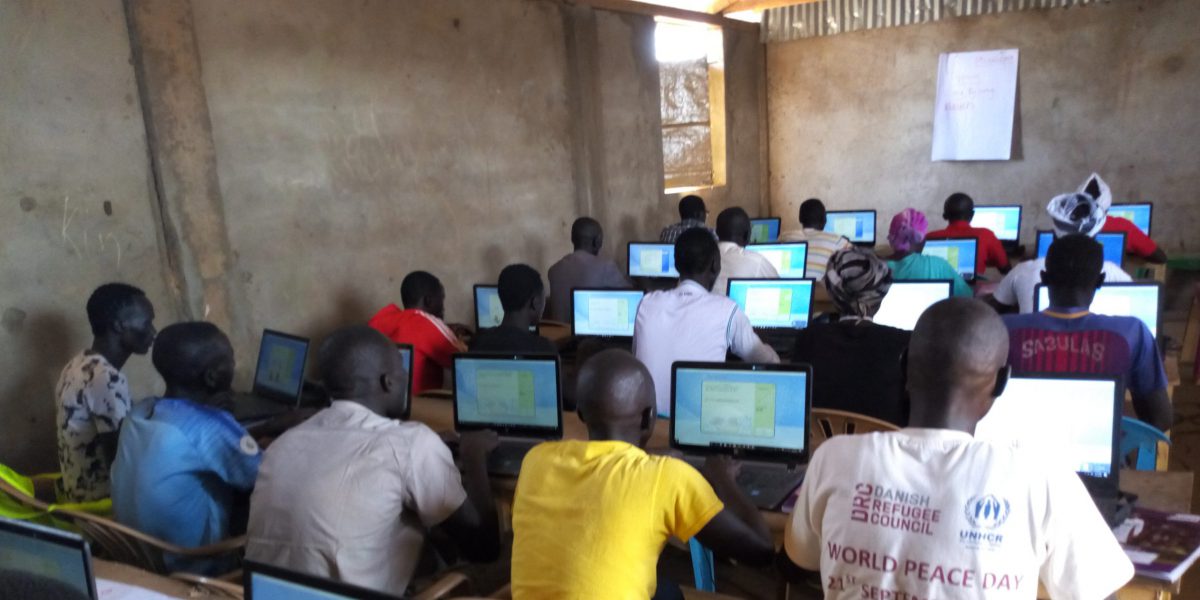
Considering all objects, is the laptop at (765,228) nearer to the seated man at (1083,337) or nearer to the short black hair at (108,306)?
the seated man at (1083,337)

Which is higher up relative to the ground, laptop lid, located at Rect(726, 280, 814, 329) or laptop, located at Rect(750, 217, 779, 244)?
laptop, located at Rect(750, 217, 779, 244)

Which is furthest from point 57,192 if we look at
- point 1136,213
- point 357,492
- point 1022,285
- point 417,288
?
point 1136,213

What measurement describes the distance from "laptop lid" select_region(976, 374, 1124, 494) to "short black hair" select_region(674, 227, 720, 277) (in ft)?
4.73

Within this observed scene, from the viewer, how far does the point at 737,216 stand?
5184 millimetres

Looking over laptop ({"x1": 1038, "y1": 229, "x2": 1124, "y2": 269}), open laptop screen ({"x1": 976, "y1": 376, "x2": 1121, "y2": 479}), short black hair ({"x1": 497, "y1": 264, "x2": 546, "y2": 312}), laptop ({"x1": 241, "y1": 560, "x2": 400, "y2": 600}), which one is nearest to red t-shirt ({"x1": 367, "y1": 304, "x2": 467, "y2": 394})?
short black hair ({"x1": 497, "y1": 264, "x2": 546, "y2": 312})

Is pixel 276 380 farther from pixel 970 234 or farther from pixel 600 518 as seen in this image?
pixel 970 234

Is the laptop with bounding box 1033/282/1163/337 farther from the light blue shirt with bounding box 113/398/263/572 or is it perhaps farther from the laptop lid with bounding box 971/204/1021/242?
the laptop lid with bounding box 971/204/1021/242

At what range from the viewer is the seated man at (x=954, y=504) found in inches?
49.6

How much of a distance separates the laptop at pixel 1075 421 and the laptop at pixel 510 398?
4.36 feet

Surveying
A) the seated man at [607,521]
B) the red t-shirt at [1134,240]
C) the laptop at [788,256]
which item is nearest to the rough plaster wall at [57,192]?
the seated man at [607,521]

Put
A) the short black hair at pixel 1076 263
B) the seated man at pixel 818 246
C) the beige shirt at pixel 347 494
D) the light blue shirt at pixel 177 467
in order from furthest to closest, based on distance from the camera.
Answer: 1. the seated man at pixel 818 246
2. the short black hair at pixel 1076 263
3. the light blue shirt at pixel 177 467
4. the beige shirt at pixel 347 494

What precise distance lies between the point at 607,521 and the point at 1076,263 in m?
1.78

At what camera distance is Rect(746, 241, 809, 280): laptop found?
17.0 feet

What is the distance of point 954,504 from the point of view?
1.27 m
